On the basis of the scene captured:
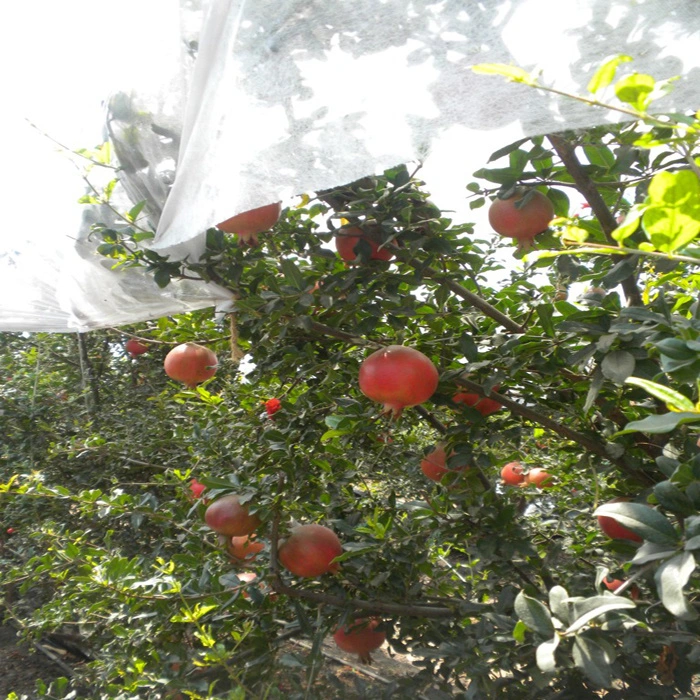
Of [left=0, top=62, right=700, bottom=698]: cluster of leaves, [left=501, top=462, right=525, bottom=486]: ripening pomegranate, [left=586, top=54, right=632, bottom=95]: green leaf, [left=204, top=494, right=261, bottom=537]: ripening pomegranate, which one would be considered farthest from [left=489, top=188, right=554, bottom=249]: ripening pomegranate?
[left=501, top=462, right=525, bottom=486]: ripening pomegranate

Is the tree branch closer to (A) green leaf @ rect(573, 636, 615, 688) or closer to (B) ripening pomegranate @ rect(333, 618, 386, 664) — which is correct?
(A) green leaf @ rect(573, 636, 615, 688)

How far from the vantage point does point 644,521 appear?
69cm

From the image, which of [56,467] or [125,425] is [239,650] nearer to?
[125,425]

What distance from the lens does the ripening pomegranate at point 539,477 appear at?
206 cm

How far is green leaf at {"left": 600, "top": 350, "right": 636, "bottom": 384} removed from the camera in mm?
974

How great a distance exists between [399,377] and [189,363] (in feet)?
2.54

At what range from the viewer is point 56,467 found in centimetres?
339

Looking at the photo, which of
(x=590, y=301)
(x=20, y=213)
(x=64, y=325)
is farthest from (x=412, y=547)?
(x=20, y=213)

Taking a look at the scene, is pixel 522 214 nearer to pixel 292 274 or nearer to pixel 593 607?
pixel 292 274

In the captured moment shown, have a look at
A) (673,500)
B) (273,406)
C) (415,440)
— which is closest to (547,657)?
(673,500)

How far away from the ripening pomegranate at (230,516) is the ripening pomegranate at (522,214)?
81 cm

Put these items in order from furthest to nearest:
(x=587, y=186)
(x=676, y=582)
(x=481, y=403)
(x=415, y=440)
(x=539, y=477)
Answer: (x=539, y=477) → (x=415, y=440) → (x=481, y=403) → (x=587, y=186) → (x=676, y=582)

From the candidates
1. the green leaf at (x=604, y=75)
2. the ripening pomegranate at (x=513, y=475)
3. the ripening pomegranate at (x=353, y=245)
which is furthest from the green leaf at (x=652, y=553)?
the ripening pomegranate at (x=513, y=475)

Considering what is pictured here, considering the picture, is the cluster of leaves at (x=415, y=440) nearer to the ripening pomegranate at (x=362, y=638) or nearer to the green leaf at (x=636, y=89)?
the ripening pomegranate at (x=362, y=638)
